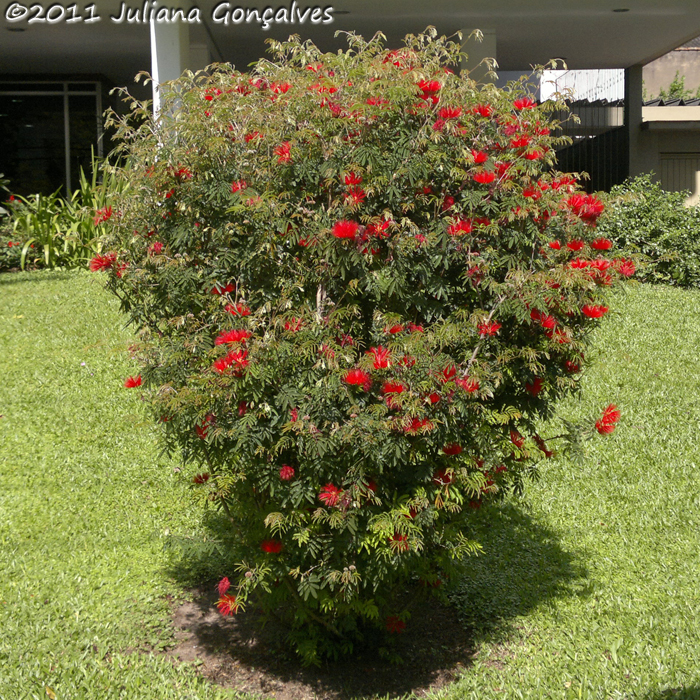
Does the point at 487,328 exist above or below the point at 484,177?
below

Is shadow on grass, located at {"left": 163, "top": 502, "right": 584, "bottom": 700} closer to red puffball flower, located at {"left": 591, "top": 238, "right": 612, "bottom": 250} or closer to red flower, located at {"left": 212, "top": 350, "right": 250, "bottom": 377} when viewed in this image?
red flower, located at {"left": 212, "top": 350, "right": 250, "bottom": 377}

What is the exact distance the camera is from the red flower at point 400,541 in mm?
2748

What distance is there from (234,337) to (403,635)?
1991mm

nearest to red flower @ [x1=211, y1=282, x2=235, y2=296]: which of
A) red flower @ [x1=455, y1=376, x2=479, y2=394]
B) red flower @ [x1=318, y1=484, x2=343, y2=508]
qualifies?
red flower @ [x1=318, y1=484, x2=343, y2=508]

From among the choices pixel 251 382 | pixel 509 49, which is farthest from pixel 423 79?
pixel 509 49

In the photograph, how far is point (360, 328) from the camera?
297 centimetres

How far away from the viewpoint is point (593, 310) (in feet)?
9.25

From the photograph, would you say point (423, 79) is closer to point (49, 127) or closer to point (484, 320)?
point (484, 320)

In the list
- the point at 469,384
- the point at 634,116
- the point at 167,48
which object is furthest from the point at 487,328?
the point at 634,116

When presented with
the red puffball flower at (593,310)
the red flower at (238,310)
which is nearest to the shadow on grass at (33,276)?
the red flower at (238,310)

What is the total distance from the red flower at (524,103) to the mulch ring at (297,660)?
2.53 m

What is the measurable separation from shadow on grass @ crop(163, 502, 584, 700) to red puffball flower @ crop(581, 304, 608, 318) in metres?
1.38

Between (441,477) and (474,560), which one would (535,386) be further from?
(474,560)

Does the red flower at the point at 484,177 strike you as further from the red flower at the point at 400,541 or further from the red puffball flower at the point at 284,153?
the red flower at the point at 400,541
